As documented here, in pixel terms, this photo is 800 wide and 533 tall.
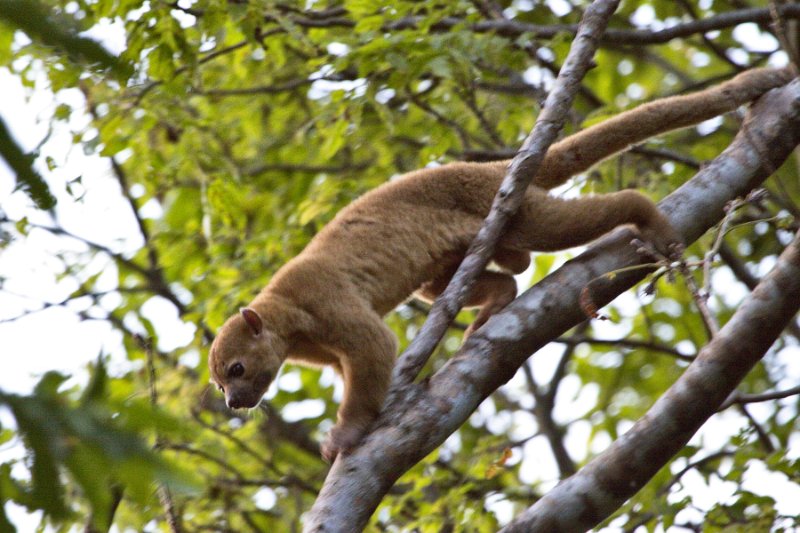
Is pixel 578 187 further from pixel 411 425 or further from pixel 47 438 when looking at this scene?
pixel 47 438

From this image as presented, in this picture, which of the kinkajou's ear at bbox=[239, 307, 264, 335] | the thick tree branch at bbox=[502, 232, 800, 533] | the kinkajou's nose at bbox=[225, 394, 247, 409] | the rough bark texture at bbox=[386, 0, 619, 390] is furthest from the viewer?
the kinkajou's nose at bbox=[225, 394, 247, 409]

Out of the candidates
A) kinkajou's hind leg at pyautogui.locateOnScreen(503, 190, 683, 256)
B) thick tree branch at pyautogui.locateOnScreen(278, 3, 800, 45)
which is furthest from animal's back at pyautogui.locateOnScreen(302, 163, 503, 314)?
thick tree branch at pyautogui.locateOnScreen(278, 3, 800, 45)

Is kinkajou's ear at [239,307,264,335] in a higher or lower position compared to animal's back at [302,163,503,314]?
lower

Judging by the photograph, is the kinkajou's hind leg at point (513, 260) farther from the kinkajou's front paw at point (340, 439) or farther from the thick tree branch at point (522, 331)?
the kinkajou's front paw at point (340, 439)

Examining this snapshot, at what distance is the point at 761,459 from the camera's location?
6516 millimetres

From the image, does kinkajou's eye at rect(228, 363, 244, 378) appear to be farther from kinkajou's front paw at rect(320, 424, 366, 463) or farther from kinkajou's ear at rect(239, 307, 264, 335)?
kinkajou's front paw at rect(320, 424, 366, 463)

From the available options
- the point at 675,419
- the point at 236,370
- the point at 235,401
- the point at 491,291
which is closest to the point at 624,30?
the point at 491,291

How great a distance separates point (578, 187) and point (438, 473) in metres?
2.84

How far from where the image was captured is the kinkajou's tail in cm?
611

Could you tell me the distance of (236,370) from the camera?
6207mm

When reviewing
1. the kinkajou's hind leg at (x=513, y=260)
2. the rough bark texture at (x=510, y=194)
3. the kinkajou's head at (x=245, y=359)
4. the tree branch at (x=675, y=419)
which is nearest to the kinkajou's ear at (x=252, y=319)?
the kinkajou's head at (x=245, y=359)

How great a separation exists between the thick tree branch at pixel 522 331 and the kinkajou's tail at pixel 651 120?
0.15 meters

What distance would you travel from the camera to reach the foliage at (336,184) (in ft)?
22.9

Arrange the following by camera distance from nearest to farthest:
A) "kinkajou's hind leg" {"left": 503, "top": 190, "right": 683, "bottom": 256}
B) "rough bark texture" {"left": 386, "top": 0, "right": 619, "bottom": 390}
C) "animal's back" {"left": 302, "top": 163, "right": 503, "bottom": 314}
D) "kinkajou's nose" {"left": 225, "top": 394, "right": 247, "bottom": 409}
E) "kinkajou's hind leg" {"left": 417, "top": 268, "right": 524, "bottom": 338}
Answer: "rough bark texture" {"left": 386, "top": 0, "right": 619, "bottom": 390}
"kinkajou's hind leg" {"left": 503, "top": 190, "right": 683, "bottom": 256}
"kinkajou's nose" {"left": 225, "top": 394, "right": 247, "bottom": 409}
"animal's back" {"left": 302, "top": 163, "right": 503, "bottom": 314}
"kinkajou's hind leg" {"left": 417, "top": 268, "right": 524, "bottom": 338}
